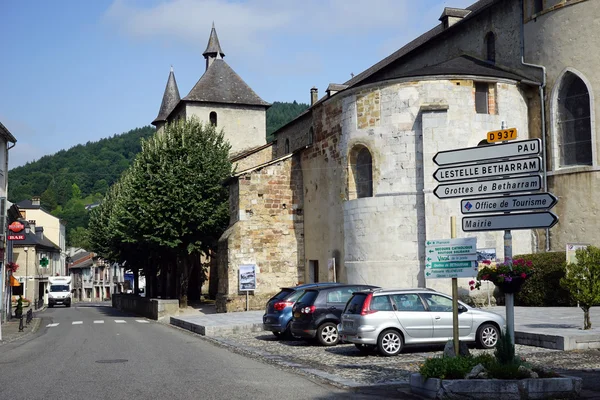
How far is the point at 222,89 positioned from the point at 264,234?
976 inches

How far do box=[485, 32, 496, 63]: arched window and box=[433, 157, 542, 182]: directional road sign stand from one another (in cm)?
2030

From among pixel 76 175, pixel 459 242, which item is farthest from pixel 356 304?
pixel 76 175

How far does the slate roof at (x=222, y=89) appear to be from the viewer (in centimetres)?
5350

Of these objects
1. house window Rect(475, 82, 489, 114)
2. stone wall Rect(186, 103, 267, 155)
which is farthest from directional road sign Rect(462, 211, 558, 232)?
stone wall Rect(186, 103, 267, 155)

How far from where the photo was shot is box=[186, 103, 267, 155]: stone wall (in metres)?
53.0

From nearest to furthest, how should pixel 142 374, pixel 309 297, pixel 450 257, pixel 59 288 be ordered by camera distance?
pixel 450 257
pixel 142 374
pixel 309 297
pixel 59 288

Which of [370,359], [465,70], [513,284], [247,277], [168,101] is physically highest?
[168,101]

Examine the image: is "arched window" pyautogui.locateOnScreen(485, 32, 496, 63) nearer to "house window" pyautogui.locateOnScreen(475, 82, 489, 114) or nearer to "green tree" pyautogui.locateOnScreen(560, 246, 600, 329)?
"house window" pyautogui.locateOnScreen(475, 82, 489, 114)

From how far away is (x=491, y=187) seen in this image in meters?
9.88

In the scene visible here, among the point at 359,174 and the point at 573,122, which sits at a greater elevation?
the point at 573,122

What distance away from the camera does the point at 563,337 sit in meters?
13.9

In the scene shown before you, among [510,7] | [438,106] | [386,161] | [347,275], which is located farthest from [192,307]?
[510,7]

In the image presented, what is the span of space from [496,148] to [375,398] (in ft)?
13.1

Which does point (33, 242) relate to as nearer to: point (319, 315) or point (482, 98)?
point (482, 98)
